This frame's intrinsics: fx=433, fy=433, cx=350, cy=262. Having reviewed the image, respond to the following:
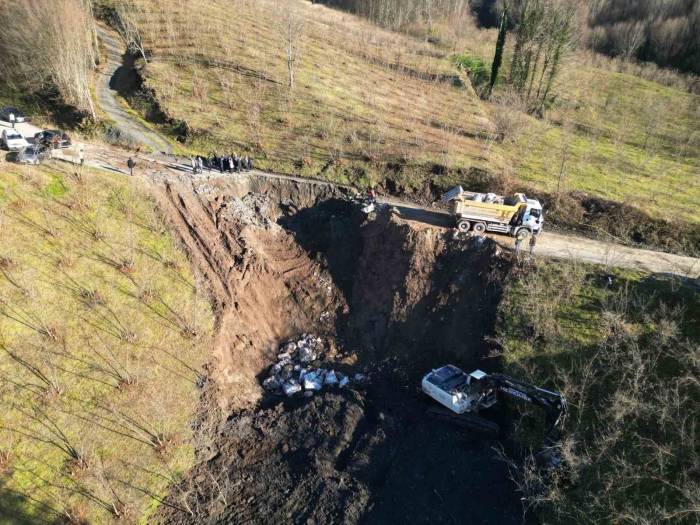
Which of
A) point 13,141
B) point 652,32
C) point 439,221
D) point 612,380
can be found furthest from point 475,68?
point 13,141

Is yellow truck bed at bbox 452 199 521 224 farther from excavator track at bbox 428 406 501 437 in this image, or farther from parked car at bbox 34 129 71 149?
parked car at bbox 34 129 71 149

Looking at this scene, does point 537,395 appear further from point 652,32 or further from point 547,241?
point 652,32

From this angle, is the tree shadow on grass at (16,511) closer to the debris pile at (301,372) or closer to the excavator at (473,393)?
the debris pile at (301,372)

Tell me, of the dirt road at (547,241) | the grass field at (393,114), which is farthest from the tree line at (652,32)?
the dirt road at (547,241)

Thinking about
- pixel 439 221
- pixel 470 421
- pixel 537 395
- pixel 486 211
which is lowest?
pixel 470 421

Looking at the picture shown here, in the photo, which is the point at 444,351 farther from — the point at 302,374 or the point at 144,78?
the point at 144,78
